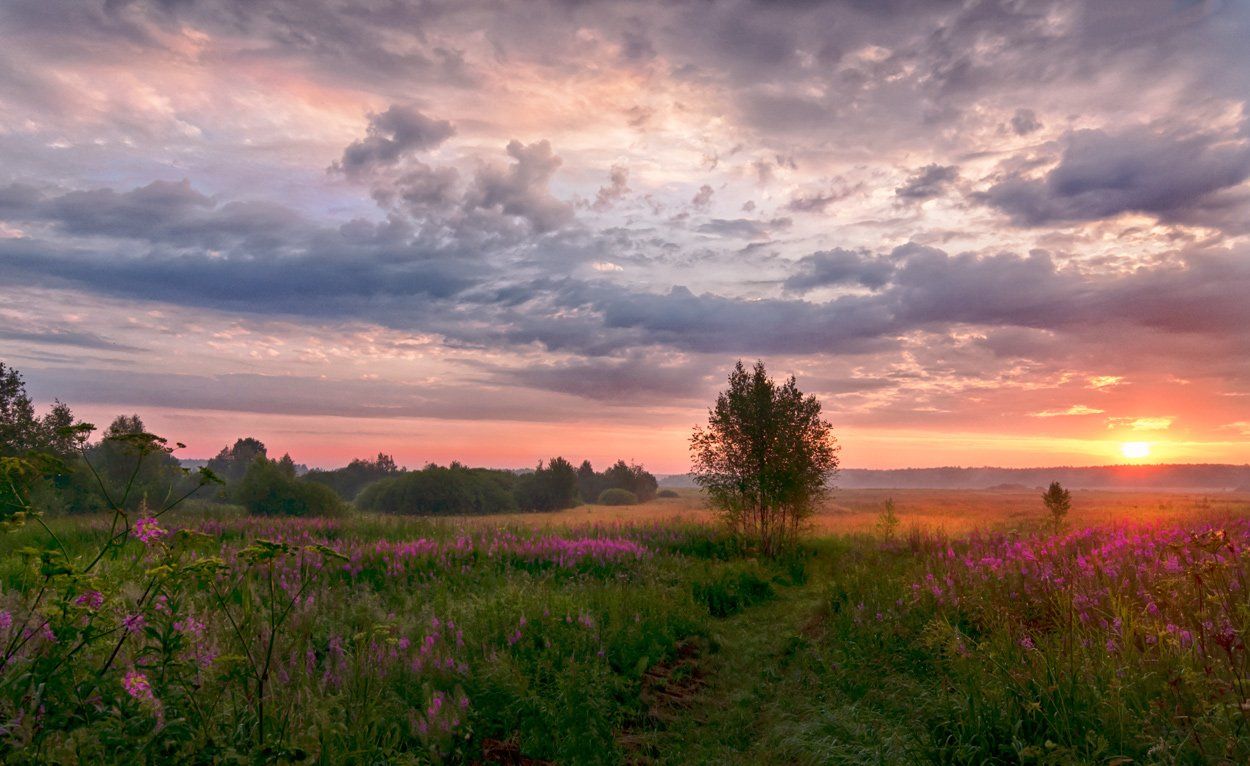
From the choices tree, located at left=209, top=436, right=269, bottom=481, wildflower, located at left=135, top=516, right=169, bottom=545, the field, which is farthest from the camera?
tree, located at left=209, top=436, right=269, bottom=481

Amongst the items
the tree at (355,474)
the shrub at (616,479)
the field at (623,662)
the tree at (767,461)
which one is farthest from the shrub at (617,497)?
the field at (623,662)

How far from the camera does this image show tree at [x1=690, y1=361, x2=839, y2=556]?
2039 centimetres

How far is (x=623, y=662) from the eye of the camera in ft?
27.9

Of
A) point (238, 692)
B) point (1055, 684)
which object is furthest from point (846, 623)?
point (238, 692)

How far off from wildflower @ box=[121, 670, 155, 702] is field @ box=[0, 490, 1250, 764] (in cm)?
2

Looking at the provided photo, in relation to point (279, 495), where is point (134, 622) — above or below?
above

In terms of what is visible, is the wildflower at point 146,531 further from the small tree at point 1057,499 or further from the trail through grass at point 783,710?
the small tree at point 1057,499

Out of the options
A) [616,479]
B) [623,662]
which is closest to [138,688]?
[623,662]

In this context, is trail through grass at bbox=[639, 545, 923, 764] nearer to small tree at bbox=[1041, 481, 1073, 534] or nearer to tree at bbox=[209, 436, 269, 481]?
small tree at bbox=[1041, 481, 1073, 534]

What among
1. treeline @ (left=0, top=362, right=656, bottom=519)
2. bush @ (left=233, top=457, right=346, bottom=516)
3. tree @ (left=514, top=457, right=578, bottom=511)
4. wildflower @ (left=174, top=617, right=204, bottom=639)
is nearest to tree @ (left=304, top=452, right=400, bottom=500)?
treeline @ (left=0, top=362, right=656, bottom=519)

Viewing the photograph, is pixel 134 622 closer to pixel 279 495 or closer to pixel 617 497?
pixel 279 495

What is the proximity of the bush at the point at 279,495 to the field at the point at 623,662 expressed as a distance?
19.0 metres

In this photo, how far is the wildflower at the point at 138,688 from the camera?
3.80m

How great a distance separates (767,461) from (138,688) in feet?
59.3
